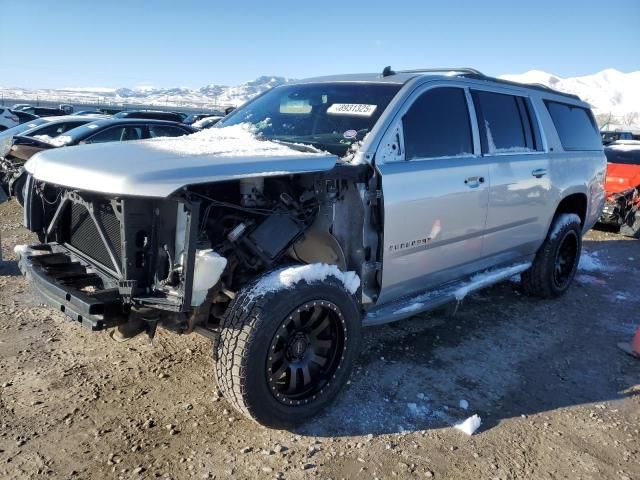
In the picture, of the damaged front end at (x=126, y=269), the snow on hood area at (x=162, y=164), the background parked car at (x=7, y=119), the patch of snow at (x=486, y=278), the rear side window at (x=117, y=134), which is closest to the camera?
the snow on hood area at (x=162, y=164)

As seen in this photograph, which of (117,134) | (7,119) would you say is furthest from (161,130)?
(7,119)

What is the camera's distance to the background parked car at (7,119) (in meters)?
18.1

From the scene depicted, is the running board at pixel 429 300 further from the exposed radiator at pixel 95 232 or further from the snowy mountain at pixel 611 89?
the snowy mountain at pixel 611 89

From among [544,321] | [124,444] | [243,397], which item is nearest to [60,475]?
[124,444]

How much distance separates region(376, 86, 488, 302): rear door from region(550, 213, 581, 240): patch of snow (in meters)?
1.45

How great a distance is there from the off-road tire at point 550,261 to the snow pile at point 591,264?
162cm

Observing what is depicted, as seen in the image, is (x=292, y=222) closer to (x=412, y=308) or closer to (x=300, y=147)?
(x=300, y=147)

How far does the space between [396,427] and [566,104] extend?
401 centimetres

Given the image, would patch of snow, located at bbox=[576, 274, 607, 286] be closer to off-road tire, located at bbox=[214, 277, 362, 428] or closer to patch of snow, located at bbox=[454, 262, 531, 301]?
patch of snow, located at bbox=[454, 262, 531, 301]

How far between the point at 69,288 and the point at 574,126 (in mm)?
4959

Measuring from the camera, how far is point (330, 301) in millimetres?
2936

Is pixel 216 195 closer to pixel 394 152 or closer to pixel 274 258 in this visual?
pixel 274 258

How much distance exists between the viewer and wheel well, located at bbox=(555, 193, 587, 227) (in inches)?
210

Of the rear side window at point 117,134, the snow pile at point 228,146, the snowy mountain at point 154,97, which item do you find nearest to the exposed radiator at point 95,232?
the snow pile at point 228,146
